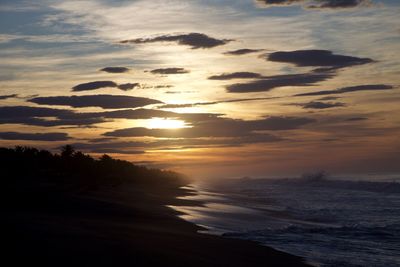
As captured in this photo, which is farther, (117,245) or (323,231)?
(323,231)

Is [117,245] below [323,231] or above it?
above

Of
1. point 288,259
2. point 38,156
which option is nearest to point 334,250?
point 288,259

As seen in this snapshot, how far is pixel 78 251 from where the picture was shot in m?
14.5

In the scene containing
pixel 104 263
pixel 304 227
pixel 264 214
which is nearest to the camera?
pixel 104 263

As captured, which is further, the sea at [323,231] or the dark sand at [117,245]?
the sea at [323,231]

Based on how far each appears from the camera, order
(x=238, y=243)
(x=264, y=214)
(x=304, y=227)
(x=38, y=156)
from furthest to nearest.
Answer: (x=38, y=156) → (x=264, y=214) → (x=304, y=227) → (x=238, y=243)

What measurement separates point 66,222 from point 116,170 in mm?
67529

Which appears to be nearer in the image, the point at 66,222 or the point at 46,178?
the point at 66,222

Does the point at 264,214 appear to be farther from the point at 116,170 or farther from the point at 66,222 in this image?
the point at 116,170

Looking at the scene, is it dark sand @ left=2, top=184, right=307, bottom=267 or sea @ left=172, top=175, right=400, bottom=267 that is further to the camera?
sea @ left=172, top=175, right=400, bottom=267

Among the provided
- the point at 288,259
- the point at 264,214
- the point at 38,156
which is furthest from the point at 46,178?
the point at 288,259

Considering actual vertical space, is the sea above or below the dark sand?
below

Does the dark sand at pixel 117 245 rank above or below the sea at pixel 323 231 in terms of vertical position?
above

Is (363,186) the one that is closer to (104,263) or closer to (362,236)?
(362,236)
